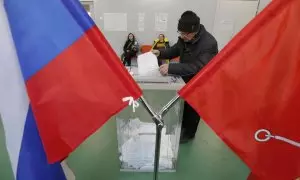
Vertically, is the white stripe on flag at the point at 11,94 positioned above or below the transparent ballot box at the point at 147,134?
above

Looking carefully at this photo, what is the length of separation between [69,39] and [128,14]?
372cm

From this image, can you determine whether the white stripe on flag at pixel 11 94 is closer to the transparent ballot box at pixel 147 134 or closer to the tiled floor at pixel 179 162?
the transparent ballot box at pixel 147 134

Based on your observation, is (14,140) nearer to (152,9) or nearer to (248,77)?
(248,77)

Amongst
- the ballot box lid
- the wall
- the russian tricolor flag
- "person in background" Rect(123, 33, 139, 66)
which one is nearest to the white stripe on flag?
the russian tricolor flag

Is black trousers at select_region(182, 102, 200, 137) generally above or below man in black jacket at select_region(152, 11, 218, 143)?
below

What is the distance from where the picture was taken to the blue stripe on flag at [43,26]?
0.91m

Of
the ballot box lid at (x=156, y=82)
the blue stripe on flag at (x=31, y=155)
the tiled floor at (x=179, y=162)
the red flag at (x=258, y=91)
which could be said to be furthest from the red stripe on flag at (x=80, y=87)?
the tiled floor at (x=179, y=162)

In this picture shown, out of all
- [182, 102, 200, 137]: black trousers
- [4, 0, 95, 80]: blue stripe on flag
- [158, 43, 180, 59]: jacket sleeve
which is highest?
[4, 0, 95, 80]: blue stripe on flag

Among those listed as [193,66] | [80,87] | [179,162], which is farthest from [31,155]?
[179,162]

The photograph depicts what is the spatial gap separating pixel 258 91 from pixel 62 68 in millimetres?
722

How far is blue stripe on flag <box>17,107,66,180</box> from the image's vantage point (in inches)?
40.1

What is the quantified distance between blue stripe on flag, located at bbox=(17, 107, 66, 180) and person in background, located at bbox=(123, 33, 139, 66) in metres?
3.46

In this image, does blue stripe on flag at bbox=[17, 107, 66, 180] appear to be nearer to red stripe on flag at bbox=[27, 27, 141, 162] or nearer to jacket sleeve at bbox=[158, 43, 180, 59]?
red stripe on flag at bbox=[27, 27, 141, 162]

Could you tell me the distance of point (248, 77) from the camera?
0.91 metres
